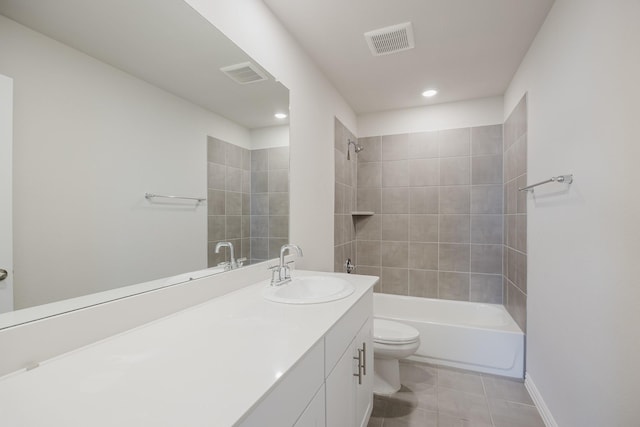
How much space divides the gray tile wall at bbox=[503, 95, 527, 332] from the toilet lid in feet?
2.92

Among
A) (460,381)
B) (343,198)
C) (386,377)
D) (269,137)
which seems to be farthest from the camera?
(343,198)

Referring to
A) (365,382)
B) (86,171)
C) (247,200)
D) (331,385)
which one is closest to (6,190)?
(86,171)

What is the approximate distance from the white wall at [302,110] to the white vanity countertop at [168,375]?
3.30 ft

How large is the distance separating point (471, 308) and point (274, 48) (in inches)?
116

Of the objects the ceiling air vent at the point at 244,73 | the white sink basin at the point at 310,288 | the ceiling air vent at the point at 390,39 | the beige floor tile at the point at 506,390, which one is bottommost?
the beige floor tile at the point at 506,390

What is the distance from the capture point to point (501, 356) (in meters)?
2.31

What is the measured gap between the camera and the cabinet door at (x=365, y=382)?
4.58ft

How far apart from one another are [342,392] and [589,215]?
4.28 ft

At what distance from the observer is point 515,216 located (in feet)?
8.13

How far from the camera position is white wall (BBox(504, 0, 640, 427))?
1.02m

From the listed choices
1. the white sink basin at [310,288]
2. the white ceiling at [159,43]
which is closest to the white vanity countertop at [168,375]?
the white sink basin at [310,288]

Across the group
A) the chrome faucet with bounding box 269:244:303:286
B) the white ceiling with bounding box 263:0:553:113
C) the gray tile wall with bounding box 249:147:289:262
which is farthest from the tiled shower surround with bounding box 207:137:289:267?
the white ceiling with bounding box 263:0:553:113

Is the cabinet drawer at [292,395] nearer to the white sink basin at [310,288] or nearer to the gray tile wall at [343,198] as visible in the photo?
the white sink basin at [310,288]

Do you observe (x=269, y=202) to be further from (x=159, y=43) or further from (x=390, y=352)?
(x=390, y=352)
